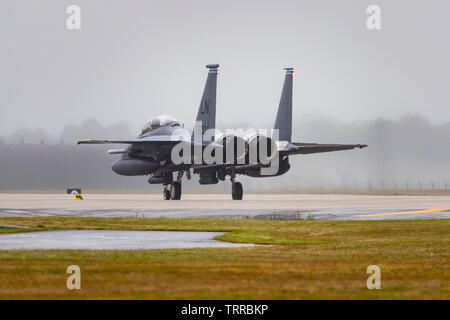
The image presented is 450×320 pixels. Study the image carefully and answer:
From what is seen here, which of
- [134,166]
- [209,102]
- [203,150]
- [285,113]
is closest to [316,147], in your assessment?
[285,113]

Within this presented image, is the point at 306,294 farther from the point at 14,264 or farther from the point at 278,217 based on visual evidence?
the point at 278,217

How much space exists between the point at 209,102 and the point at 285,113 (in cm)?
556

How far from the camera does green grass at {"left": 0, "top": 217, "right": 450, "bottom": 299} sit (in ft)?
41.1

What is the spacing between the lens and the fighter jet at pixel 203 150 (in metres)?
52.5

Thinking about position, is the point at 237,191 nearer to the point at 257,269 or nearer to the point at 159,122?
the point at 159,122

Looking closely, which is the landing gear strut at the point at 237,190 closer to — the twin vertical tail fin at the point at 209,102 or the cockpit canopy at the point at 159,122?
the twin vertical tail fin at the point at 209,102

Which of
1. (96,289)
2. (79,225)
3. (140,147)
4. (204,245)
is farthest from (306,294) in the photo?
(140,147)

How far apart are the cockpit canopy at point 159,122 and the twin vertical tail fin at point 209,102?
1.73m

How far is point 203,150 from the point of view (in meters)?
54.1

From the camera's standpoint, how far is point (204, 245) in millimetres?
20484

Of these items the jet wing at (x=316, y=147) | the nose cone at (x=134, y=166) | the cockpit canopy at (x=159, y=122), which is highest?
the cockpit canopy at (x=159, y=122)

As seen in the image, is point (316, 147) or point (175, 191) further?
point (316, 147)

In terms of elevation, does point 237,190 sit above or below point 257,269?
above

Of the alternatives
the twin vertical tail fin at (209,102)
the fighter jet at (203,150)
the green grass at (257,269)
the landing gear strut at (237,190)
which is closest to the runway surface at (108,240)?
the green grass at (257,269)
